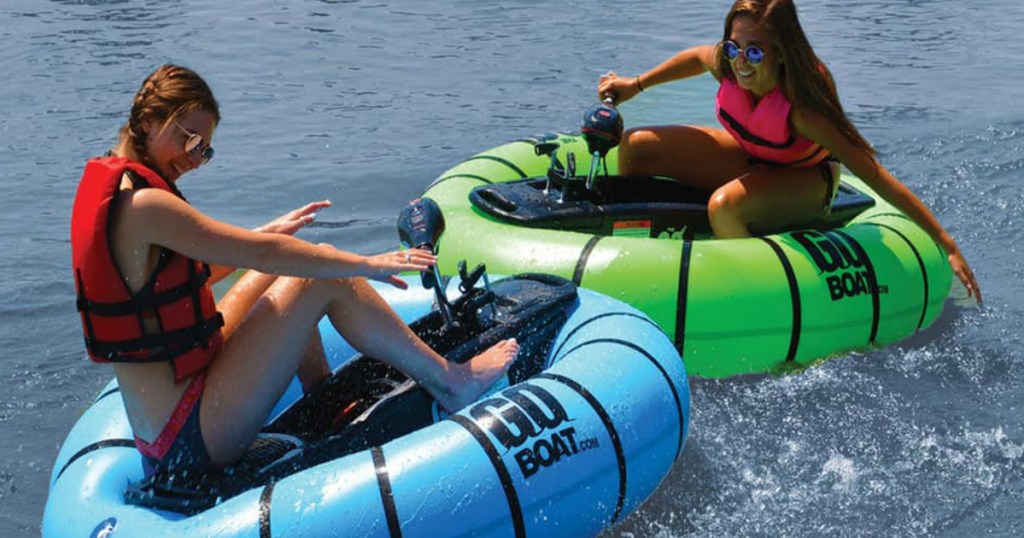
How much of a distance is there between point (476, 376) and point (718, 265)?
138cm

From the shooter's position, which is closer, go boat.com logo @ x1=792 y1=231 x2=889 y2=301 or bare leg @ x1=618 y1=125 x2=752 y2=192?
go boat.com logo @ x1=792 y1=231 x2=889 y2=301

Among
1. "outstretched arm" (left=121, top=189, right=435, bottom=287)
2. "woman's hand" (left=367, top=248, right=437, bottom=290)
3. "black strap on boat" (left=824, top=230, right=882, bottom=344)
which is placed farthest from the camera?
"black strap on boat" (left=824, top=230, right=882, bottom=344)

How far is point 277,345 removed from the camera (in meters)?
3.62

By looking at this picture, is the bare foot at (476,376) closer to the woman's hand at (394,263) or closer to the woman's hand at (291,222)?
the woman's hand at (394,263)

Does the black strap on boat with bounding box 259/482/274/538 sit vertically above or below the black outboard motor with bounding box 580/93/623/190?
below

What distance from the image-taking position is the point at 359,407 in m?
4.03

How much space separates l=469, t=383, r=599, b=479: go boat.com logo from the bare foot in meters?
0.33

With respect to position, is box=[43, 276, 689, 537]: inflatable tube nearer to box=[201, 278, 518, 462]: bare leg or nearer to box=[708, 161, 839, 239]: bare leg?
box=[201, 278, 518, 462]: bare leg

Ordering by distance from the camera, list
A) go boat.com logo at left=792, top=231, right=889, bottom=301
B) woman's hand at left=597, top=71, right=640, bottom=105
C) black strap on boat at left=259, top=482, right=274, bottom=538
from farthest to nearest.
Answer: woman's hand at left=597, top=71, right=640, bottom=105 < go boat.com logo at left=792, top=231, right=889, bottom=301 < black strap on boat at left=259, top=482, right=274, bottom=538

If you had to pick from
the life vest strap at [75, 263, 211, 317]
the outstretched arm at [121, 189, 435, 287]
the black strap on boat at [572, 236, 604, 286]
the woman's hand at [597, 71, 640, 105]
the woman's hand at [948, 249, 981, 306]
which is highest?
the outstretched arm at [121, 189, 435, 287]

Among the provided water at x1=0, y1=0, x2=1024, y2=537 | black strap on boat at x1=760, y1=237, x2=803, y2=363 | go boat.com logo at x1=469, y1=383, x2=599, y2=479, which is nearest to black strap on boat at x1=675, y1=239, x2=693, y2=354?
water at x1=0, y1=0, x2=1024, y2=537

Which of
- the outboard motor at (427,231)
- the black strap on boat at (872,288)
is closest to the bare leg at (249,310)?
the outboard motor at (427,231)

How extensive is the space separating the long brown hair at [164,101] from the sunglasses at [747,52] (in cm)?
251

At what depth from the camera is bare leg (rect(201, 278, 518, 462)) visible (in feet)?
11.7
